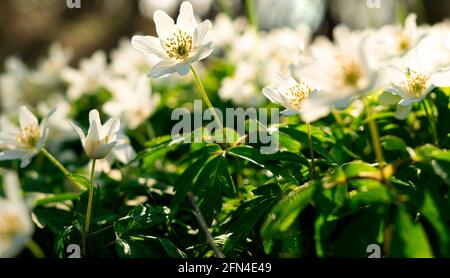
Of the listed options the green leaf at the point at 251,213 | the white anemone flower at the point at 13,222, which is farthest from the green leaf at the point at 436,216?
the white anemone flower at the point at 13,222

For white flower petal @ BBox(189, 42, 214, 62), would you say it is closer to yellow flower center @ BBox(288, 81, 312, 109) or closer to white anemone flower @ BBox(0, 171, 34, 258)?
yellow flower center @ BBox(288, 81, 312, 109)

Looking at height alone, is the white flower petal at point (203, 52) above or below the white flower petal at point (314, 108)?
above

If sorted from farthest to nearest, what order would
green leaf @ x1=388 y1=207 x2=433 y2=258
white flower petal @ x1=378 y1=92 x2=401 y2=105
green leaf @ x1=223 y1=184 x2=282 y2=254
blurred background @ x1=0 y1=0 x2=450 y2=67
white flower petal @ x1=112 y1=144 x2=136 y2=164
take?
blurred background @ x1=0 y1=0 x2=450 y2=67, white flower petal @ x1=112 y1=144 x2=136 y2=164, white flower petal @ x1=378 y1=92 x2=401 y2=105, green leaf @ x1=223 y1=184 x2=282 y2=254, green leaf @ x1=388 y1=207 x2=433 y2=258

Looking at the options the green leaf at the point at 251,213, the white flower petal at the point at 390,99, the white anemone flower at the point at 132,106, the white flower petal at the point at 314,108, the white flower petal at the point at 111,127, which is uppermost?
the white anemone flower at the point at 132,106

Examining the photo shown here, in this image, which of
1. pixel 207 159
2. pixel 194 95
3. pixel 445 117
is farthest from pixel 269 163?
pixel 194 95

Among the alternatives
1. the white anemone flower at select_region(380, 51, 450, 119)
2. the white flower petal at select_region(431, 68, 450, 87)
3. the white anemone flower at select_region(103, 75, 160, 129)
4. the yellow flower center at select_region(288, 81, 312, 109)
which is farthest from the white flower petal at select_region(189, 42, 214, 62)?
the white anemone flower at select_region(103, 75, 160, 129)

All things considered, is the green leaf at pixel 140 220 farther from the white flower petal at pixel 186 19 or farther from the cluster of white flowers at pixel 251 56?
the cluster of white flowers at pixel 251 56

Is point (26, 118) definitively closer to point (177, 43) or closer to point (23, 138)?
point (23, 138)

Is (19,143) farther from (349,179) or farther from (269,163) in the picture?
(349,179)
